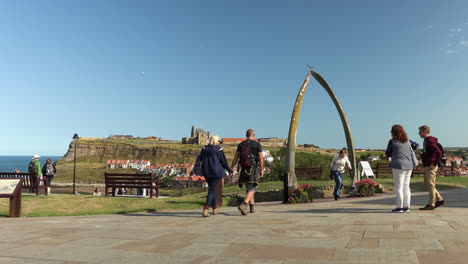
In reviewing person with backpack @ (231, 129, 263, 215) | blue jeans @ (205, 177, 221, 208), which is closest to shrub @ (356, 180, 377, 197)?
person with backpack @ (231, 129, 263, 215)

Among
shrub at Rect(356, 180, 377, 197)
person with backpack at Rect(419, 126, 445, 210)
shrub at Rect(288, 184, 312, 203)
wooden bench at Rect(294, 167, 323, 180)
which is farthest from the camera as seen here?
wooden bench at Rect(294, 167, 323, 180)

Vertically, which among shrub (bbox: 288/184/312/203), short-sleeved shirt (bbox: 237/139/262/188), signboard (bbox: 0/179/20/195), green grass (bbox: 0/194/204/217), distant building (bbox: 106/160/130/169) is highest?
short-sleeved shirt (bbox: 237/139/262/188)

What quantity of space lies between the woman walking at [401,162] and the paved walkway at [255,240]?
1.22ft

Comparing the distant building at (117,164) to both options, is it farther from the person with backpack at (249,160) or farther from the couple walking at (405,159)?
the couple walking at (405,159)

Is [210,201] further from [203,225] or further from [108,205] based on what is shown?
[108,205]

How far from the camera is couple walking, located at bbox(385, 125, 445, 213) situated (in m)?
7.10

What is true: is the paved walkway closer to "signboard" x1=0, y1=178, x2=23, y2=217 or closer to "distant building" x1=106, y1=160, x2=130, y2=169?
"signboard" x1=0, y1=178, x2=23, y2=217

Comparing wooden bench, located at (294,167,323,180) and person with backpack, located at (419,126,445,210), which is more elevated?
person with backpack, located at (419,126,445,210)

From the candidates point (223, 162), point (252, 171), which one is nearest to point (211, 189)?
point (223, 162)

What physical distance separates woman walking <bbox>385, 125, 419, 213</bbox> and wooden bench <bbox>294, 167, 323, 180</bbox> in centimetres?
1408

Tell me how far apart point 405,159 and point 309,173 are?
1457cm

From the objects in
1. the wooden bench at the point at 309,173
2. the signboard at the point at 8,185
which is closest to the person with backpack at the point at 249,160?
the signboard at the point at 8,185

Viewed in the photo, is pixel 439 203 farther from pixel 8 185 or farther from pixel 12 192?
pixel 8 185

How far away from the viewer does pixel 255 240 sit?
4.95m
